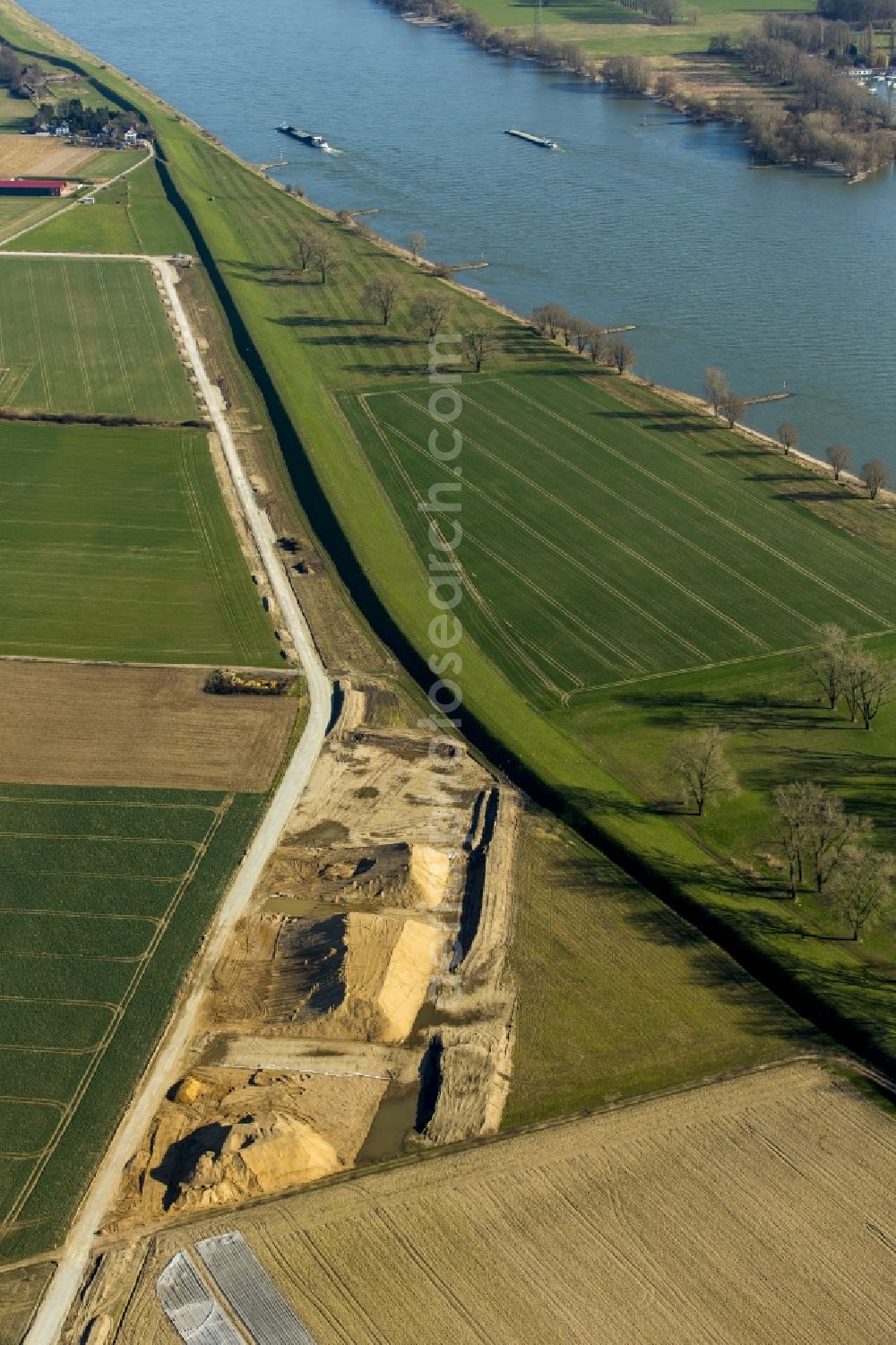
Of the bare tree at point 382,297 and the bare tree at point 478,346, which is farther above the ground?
the bare tree at point 382,297

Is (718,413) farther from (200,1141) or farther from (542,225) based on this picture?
(200,1141)

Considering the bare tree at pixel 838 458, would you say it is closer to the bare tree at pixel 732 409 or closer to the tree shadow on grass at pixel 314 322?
the bare tree at pixel 732 409

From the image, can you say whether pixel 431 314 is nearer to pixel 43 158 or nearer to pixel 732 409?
pixel 732 409

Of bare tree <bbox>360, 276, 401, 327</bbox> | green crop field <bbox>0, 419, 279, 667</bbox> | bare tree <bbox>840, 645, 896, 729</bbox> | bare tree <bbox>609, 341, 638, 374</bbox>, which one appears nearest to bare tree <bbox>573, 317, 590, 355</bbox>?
bare tree <bbox>609, 341, 638, 374</bbox>

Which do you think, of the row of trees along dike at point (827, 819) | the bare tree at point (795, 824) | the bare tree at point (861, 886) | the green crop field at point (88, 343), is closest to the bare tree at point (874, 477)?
the row of trees along dike at point (827, 819)

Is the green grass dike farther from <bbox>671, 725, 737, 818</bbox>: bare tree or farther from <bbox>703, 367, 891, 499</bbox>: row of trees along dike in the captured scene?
<bbox>703, 367, 891, 499</bbox>: row of trees along dike

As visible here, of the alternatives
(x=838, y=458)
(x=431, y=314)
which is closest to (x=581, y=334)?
(x=431, y=314)
